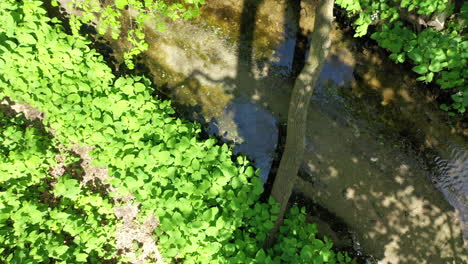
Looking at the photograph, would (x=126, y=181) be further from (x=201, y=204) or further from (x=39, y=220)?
(x=39, y=220)

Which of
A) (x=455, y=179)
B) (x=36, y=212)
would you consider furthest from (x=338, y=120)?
(x=36, y=212)

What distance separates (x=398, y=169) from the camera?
5.05m

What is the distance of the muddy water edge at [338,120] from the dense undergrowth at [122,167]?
1499mm

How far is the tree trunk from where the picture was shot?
390 cm

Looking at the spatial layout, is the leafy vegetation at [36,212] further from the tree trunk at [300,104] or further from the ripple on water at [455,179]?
the ripple on water at [455,179]

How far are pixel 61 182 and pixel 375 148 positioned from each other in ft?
16.5

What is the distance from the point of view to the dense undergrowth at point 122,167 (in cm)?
310

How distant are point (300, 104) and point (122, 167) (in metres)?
2.61

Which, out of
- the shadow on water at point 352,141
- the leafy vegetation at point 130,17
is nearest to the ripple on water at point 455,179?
the shadow on water at point 352,141

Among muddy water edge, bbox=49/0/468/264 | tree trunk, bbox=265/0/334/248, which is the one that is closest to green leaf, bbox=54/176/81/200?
muddy water edge, bbox=49/0/468/264

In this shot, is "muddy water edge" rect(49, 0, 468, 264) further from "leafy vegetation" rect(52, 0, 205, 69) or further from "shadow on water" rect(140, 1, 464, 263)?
"leafy vegetation" rect(52, 0, 205, 69)

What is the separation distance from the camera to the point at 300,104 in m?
4.21

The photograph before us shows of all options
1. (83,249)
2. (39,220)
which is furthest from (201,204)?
(39,220)

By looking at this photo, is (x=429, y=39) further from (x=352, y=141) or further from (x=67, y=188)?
(x=67, y=188)
